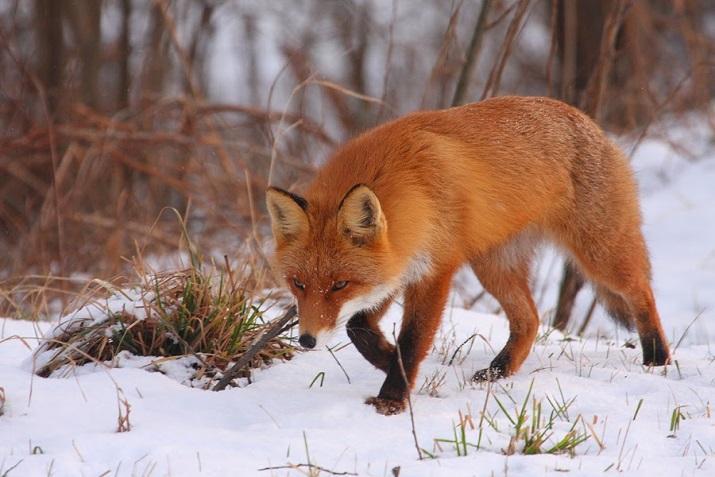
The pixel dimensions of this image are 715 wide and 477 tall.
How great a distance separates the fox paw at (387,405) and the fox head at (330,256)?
0.35m

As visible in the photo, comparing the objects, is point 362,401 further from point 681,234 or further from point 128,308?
point 681,234

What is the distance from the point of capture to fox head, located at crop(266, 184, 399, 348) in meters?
3.51

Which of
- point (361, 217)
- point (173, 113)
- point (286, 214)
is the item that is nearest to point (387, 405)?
point (361, 217)

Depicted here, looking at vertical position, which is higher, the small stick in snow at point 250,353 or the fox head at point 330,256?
the fox head at point 330,256

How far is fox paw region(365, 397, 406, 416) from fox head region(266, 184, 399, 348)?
35cm

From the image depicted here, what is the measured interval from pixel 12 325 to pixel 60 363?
112 centimetres

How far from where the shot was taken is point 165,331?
12.8 ft

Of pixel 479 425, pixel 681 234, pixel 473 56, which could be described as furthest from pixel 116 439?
pixel 681 234

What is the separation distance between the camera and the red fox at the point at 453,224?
11.8 feet

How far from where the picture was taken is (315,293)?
11.6 ft

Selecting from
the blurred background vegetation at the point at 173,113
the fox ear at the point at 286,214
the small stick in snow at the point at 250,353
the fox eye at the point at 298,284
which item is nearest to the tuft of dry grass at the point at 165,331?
the small stick in snow at the point at 250,353

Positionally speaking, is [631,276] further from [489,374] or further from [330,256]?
[330,256]

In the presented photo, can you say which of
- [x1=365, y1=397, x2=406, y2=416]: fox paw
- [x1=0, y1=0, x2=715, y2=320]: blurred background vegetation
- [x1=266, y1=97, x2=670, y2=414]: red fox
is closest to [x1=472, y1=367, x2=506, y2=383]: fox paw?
[x1=266, y1=97, x2=670, y2=414]: red fox

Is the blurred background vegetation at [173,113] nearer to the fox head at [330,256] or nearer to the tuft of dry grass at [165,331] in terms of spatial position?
the tuft of dry grass at [165,331]
